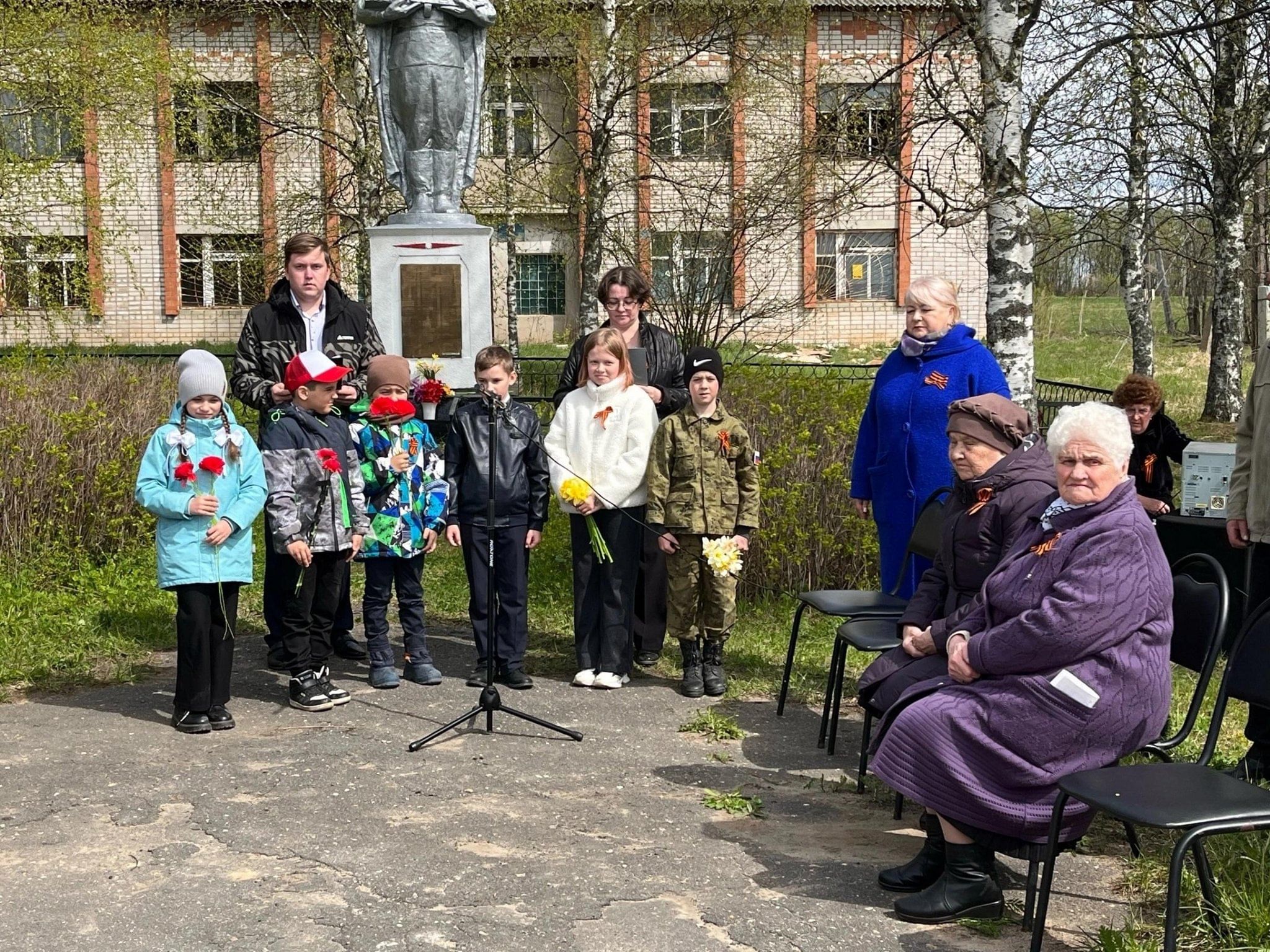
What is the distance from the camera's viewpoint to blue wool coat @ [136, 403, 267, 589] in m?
5.75

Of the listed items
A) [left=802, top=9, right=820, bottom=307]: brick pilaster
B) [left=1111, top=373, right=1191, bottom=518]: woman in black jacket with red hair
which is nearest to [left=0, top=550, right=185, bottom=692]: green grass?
[left=1111, top=373, right=1191, bottom=518]: woman in black jacket with red hair

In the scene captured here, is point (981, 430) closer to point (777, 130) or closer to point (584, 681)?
point (584, 681)

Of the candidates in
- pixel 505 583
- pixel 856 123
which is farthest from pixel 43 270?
pixel 505 583

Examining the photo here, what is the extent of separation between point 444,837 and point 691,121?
23.6m

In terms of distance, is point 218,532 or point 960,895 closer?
point 960,895

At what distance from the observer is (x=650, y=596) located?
6891mm

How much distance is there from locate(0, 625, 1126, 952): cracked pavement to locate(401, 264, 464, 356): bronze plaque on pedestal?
3.58 metres

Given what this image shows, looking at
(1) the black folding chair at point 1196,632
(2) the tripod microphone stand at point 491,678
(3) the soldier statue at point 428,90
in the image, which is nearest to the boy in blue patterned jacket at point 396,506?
(2) the tripod microphone stand at point 491,678

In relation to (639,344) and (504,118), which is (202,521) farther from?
(504,118)

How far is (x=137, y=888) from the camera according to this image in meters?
4.10

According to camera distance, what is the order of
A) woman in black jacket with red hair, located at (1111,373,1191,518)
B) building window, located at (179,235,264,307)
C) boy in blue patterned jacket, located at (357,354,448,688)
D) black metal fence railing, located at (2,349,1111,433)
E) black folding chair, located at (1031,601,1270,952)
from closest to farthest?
black folding chair, located at (1031,601,1270,952), boy in blue patterned jacket, located at (357,354,448,688), woman in black jacket with red hair, located at (1111,373,1191,518), black metal fence railing, located at (2,349,1111,433), building window, located at (179,235,264,307)

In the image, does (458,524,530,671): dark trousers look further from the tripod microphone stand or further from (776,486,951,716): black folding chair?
(776,486,951,716): black folding chair

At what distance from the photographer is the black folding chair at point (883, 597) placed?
5613mm

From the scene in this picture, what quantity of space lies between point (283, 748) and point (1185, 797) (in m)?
3.47
